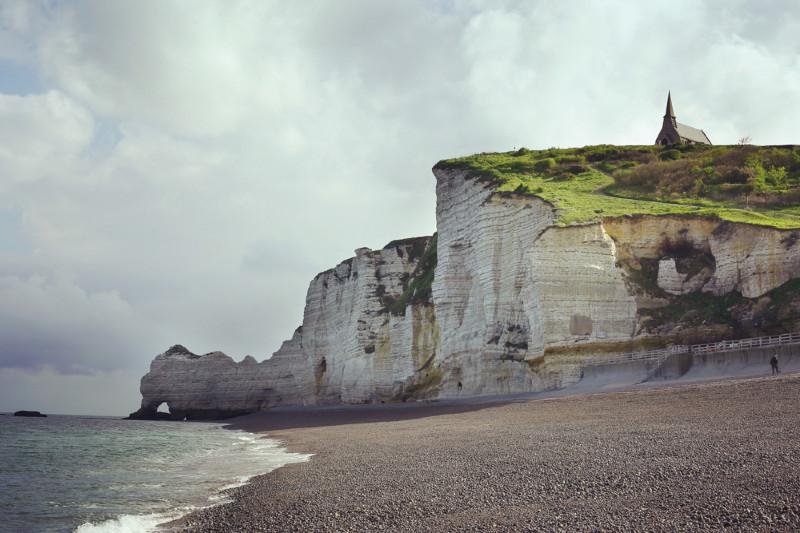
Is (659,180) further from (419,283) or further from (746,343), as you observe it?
(419,283)

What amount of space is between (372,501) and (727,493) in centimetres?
536

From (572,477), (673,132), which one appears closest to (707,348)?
(572,477)

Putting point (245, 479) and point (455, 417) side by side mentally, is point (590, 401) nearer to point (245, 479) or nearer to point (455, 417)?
point (455, 417)

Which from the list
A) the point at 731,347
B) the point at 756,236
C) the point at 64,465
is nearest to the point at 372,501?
the point at 64,465

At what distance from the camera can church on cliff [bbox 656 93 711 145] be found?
78.4m

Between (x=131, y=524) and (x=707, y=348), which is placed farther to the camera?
(x=707, y=348)

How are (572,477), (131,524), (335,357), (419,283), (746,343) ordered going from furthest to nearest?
(335,357), (419,283), (746,343), (131,524), (572,477)

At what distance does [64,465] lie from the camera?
25.8m

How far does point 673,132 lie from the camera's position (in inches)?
3103

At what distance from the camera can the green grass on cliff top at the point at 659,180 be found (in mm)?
38688

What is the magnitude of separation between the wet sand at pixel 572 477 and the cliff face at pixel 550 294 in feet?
42.0

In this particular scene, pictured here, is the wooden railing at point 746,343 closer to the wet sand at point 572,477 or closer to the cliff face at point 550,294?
the cliff face at point 550,294

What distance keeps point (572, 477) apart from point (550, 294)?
24.0 m

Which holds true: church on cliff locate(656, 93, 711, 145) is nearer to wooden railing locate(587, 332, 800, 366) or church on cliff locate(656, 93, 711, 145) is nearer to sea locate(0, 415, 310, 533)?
wooden railing locate(587, 332, 800, 366)
